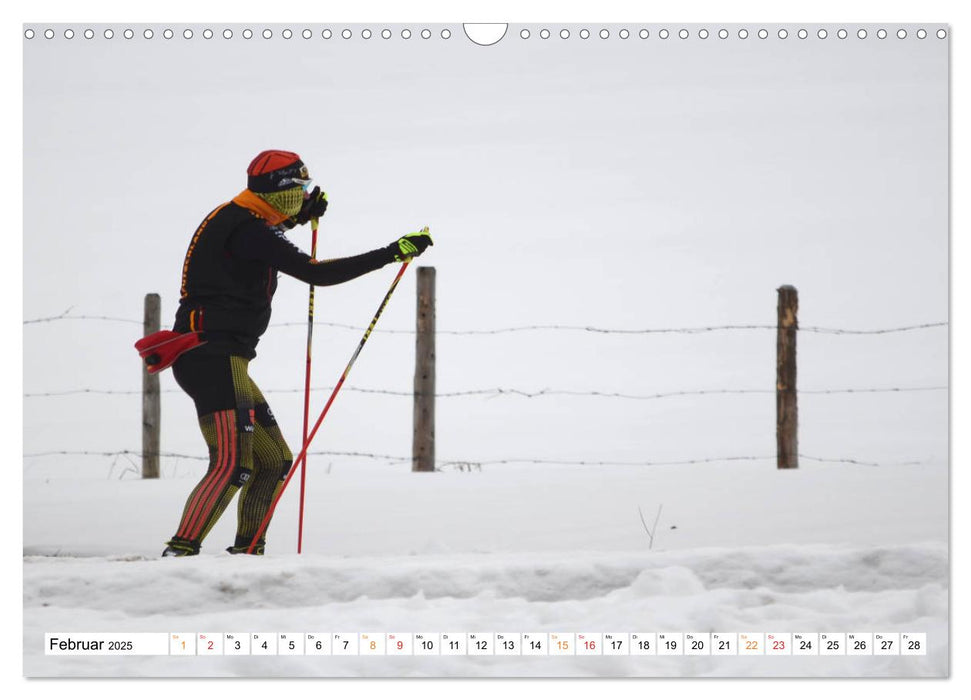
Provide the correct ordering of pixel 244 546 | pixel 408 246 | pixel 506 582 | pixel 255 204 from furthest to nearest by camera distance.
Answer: pixel 244 546 < pixel 255 204 < pixel 408 246 < pixel 506 582

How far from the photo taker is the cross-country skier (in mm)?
4098

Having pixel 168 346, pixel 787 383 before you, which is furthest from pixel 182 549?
pixel 787 383

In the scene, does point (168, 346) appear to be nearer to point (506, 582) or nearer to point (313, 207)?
point (313, 207)

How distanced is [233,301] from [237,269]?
11 cm

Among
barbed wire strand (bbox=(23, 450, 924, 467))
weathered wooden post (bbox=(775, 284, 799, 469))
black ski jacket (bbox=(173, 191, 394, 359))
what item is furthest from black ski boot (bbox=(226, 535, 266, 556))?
weathered wooden post (bbox=(775, 284, 799, 469))

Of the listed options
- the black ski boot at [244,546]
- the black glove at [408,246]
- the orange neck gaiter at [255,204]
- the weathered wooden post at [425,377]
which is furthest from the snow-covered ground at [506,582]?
the weathered wooden post at [425,377]

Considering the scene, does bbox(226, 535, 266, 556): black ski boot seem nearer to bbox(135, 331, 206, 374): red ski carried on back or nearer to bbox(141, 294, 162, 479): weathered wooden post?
bbox(135, 331, 206, 374): red ski carried on back

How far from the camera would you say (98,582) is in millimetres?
3686

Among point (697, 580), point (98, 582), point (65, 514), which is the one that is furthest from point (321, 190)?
point (65, 514)

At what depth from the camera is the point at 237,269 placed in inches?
163

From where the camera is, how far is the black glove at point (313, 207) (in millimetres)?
4273

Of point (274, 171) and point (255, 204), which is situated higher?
point (274, 171)

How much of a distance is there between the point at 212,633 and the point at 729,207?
315cm

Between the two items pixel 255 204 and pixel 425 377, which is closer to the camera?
→ pixel 255 204
